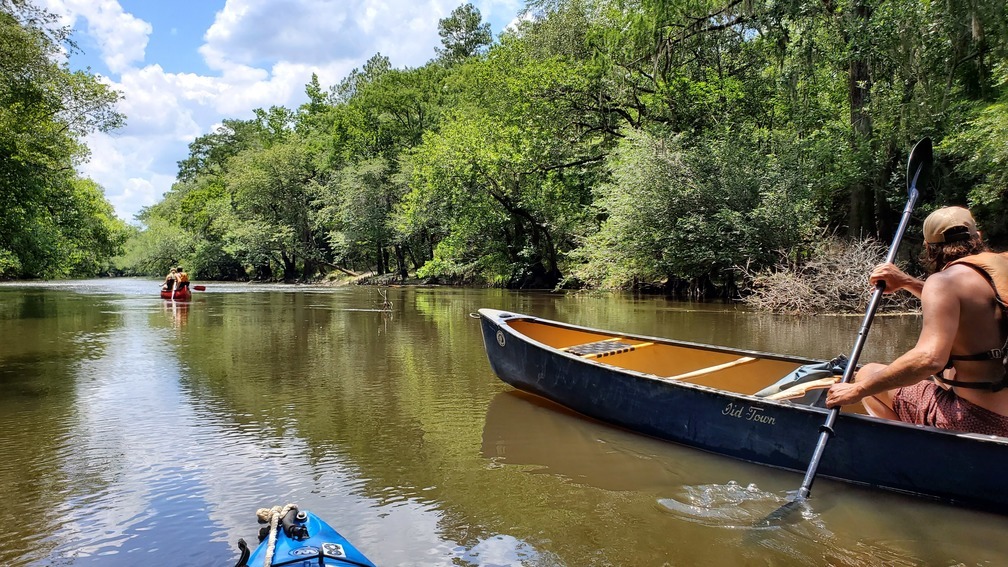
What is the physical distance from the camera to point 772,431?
14.2 feet

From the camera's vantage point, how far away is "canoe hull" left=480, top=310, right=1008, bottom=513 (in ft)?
11.8

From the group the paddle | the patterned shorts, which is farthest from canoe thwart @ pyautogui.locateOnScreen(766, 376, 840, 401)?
the patterned shorts

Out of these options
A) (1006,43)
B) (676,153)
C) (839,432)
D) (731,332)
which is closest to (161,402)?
(839,432)

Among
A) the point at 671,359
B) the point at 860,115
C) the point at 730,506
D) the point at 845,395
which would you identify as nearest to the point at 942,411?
the point at 845,395

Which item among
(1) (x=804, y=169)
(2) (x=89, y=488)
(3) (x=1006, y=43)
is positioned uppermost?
(3) (x=1006, y=43)

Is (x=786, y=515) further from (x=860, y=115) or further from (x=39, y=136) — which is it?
(x=39, y=136)

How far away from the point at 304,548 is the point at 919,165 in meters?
5.97

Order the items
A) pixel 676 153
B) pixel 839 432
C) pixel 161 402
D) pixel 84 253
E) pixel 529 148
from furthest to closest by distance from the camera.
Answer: pixel 84 253
pixel 529 148
pixel 676 153
pixel 161 402
pixel 839 432

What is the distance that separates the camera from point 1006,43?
11477mm

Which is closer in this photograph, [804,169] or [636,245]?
[804,169]

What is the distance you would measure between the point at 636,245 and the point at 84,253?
2446 centimetres

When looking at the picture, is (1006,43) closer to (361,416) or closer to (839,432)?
(839,432)

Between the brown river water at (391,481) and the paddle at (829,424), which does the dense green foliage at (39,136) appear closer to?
the brown river water at (391,481)

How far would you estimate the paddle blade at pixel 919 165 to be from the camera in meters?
5.62
